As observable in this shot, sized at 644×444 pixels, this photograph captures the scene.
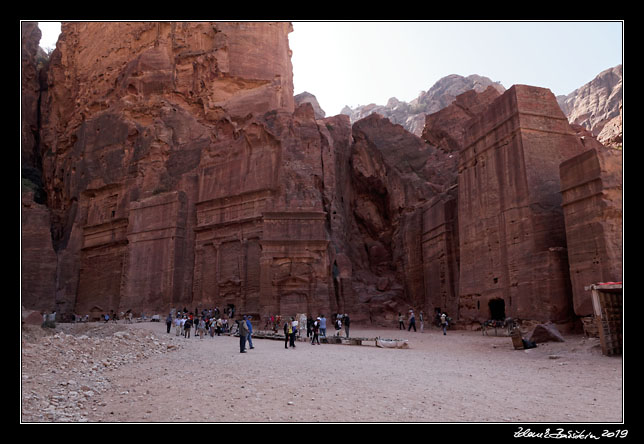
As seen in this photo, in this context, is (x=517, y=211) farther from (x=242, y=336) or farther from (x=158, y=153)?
(x=158, y=153)

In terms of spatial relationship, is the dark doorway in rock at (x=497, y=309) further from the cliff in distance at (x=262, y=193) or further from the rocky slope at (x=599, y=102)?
the rocky slope at (x=599, y=102)

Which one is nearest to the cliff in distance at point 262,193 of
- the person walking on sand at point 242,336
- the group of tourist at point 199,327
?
the group of tourist at point 199,327

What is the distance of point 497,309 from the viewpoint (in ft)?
80.4

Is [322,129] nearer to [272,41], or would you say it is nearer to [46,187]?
[272,41]

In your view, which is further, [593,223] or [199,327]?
[199,327]

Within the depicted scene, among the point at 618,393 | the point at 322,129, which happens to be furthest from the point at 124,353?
the point at 322,129

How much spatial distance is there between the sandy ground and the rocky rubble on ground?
0.03 meters

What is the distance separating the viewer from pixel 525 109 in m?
23.5

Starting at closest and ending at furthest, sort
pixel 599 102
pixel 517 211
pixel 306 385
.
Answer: pixel 306 385
pixel 517 211
pixel 599 102

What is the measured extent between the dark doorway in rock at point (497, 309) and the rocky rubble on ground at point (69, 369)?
1584 cm

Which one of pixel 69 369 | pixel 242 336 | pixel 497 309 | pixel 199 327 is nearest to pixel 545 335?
pixel 497 309

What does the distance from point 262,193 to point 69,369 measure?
25835 mm

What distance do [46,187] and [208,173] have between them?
23801mm

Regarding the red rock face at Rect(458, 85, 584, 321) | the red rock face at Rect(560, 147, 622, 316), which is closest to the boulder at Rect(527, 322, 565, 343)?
the red rock face at Rect(560, 147, 622, 316)
